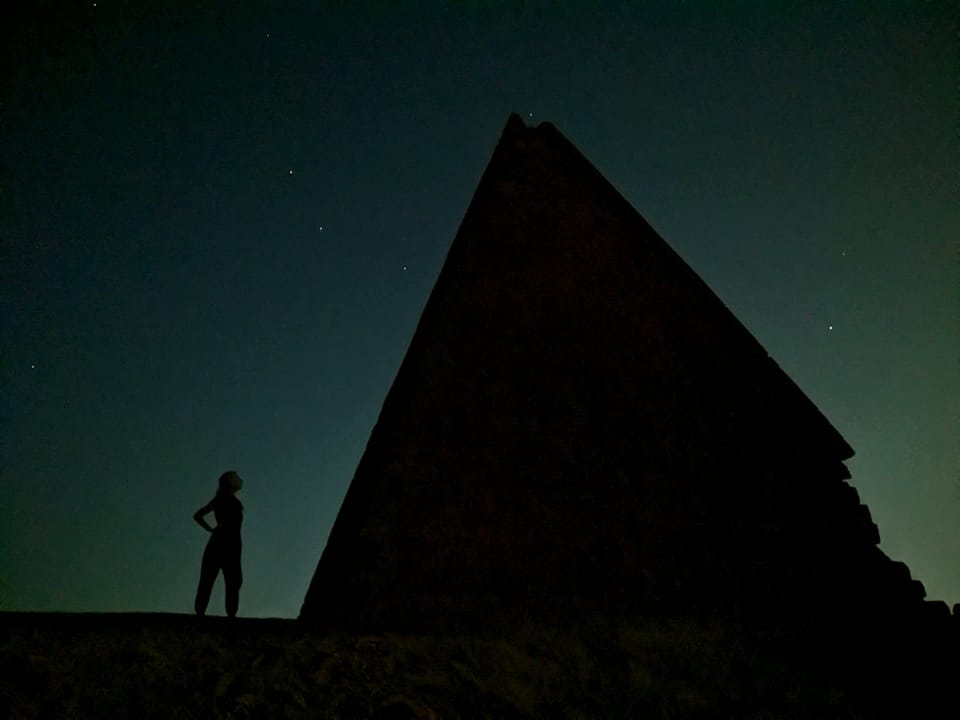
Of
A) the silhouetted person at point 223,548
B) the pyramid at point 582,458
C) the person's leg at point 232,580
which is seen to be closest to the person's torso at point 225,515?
the silhouetted person at point 223,548

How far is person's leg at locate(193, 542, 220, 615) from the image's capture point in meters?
5.11

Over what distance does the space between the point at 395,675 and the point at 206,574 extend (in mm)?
2578

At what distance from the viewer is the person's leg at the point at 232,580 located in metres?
5.14

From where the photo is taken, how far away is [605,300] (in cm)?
596

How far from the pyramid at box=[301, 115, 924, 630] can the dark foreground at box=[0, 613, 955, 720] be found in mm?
504

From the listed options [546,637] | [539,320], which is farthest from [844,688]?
[539,320]

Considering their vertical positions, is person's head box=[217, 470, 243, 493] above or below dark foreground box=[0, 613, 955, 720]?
above

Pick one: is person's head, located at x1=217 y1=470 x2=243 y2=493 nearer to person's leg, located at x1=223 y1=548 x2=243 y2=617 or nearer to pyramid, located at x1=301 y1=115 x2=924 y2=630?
person's leg, located at x1=223 y1=548 x2=243 y2=617

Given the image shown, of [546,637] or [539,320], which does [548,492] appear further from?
[539,320]

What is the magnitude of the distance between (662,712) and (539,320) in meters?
3.25

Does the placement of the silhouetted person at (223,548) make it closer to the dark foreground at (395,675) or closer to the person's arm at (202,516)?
the person's arm at (202,516)

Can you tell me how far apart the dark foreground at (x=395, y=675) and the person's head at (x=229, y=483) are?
5.48 feet

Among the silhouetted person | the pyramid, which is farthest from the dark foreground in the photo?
the silhouetted person

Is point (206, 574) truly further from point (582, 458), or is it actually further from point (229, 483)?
point (582, 458)
